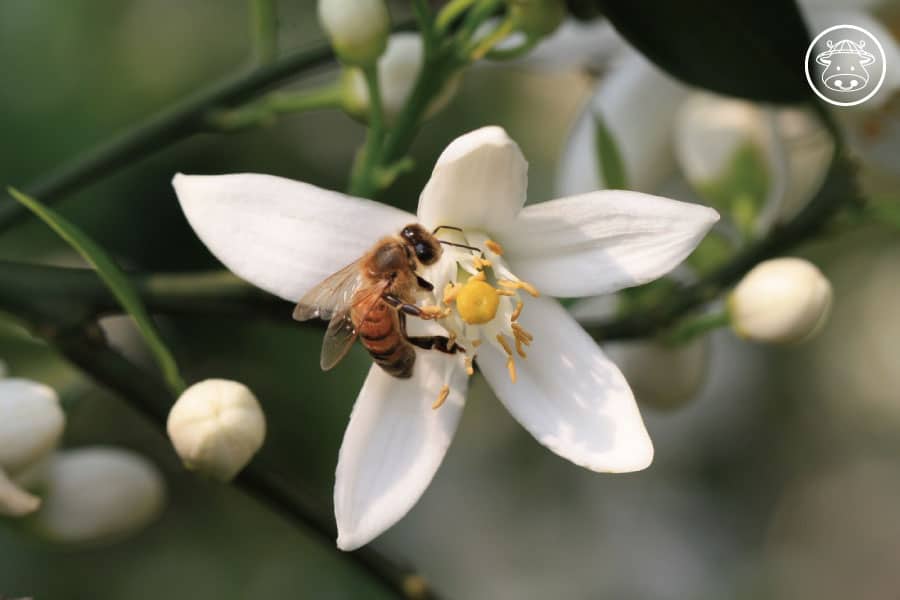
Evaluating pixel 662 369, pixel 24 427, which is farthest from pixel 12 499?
pixel 662 369

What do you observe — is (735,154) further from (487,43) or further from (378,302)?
(378,302)

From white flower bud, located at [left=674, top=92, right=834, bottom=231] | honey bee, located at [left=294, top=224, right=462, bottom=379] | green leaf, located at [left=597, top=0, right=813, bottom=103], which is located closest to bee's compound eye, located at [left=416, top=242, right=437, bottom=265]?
honey bee, located at [left=294, top=224, right=462, bottom=379]

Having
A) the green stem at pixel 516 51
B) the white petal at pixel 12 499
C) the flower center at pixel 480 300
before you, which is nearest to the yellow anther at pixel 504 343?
the flower center at pixel 480 300

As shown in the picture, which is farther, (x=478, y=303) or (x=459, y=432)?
(x=459, y=432)

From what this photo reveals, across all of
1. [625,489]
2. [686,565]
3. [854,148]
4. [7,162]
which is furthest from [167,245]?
[686,565]

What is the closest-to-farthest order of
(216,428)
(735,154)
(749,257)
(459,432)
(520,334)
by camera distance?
(216,428) → (520,334) → (749,257) → (735,154) → (459,432)

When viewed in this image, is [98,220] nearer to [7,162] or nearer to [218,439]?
[7,162]

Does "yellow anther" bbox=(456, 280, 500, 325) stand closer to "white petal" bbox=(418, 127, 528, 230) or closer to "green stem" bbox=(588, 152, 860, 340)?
"white petal" bbox=(418, 127, 528, 230)

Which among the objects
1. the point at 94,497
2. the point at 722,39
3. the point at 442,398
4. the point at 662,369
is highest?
the point at 722,39

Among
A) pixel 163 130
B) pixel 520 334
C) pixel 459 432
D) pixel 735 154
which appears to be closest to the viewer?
pixel 520 334
